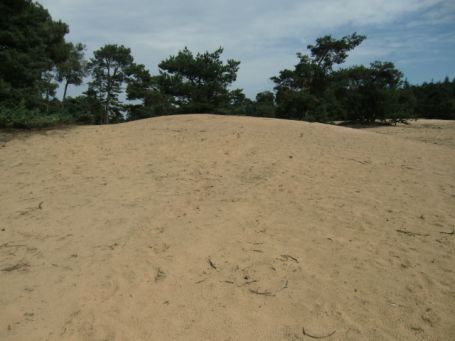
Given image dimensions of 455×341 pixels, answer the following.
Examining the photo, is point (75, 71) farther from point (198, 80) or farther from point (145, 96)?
point (198, 80)

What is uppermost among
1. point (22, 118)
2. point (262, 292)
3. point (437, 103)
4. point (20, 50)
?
point (20, 50)

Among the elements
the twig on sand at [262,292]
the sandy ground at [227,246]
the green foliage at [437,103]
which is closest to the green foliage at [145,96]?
the sandy ground at [227,246]

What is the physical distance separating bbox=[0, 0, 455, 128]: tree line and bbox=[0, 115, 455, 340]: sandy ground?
3.48 m

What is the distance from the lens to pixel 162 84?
58.9ft

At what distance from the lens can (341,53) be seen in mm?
22828

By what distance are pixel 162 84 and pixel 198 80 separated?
6.21 ft

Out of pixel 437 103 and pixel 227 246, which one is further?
pixel 437 103

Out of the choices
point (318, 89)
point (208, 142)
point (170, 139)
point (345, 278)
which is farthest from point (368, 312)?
point (318, 89)

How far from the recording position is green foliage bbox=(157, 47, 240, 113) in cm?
1714

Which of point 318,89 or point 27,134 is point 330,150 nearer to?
point 27,134

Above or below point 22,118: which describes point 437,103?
above

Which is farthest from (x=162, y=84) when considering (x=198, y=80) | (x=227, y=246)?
(x=227, y=246)

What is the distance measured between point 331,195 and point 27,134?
674 cm

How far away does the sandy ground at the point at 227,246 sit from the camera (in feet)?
7.95
